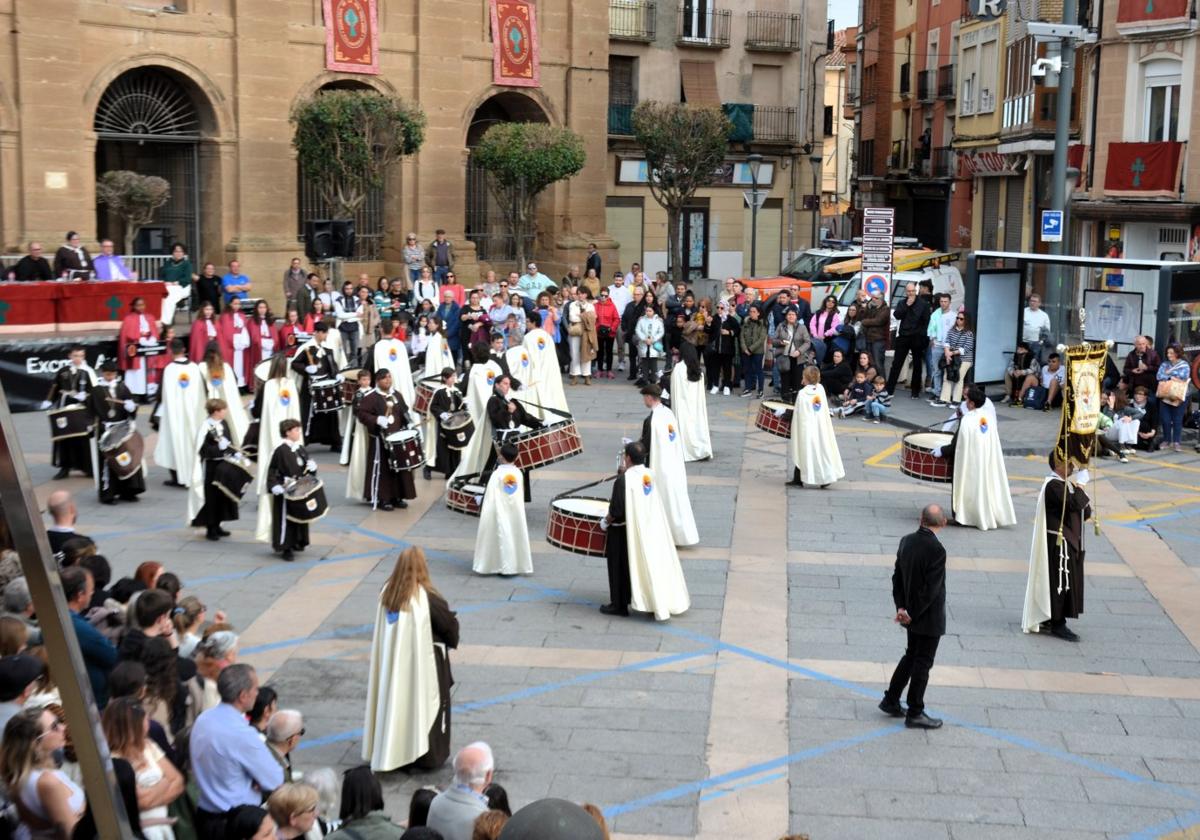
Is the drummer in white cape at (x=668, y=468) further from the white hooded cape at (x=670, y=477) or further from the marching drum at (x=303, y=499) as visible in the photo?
the marching drum at (x=303, y=499)

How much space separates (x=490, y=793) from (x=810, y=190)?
40.9 m

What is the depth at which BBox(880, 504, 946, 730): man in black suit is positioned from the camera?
1055 cm

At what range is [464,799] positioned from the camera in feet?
23.2

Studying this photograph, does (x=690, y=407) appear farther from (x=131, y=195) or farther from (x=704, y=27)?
(x=704, y=27)

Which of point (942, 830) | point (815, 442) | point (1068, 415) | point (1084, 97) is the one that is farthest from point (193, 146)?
point (942, 830)

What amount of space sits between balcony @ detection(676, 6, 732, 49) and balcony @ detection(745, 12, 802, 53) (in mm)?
816

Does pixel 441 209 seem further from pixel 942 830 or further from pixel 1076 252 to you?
pixel 942 830

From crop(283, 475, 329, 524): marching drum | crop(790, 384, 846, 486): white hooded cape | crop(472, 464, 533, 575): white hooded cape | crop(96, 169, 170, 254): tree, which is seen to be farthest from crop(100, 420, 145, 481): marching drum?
crop(96, 169, 170, 254): tree

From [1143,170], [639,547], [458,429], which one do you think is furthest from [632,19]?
[639,547]

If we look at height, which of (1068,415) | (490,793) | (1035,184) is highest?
(1035,184)

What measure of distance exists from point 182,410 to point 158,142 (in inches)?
607

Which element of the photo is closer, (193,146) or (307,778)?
(307,778)

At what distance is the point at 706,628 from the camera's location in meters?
12.9

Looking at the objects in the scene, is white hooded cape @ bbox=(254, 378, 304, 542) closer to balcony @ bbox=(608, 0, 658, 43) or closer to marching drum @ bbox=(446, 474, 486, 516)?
marching drum @ bbox=(446, 474, 486, 516)
